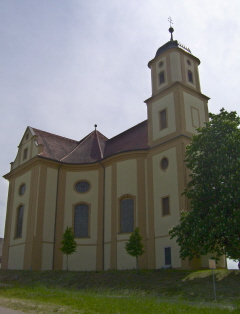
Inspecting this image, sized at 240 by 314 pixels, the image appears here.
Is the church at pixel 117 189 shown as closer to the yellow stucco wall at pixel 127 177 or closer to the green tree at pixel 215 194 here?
the yellow stucco wall at pixel 127 177

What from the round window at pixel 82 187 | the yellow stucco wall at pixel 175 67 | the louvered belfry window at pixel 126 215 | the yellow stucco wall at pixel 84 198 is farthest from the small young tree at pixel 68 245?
the yellow stucco wall at pixel 175 67

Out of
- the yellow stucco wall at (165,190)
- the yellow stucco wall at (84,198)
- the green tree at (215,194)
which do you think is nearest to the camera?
the green tree at (215,194)

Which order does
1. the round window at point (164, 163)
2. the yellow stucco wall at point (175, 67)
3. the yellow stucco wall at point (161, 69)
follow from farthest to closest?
the yellow stucco wall at point (161, 69) → the yellow stucco wall at point (175, 67) → the round window at point (164, 163)

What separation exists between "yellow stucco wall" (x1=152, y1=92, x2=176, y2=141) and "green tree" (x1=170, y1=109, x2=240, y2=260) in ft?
22.1

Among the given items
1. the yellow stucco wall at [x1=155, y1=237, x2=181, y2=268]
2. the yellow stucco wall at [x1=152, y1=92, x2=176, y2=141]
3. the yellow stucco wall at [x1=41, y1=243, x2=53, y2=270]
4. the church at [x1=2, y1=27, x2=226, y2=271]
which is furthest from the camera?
the yellow stucco wall at [x1=41, y1=243, x2=53, y2=270]

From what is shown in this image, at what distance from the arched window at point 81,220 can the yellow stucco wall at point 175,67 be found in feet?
44.4

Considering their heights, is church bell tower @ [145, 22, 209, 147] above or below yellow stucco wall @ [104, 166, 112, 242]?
above

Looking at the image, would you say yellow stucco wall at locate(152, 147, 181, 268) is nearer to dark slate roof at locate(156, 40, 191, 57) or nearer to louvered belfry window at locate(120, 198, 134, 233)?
louvered belfry window at locate(120, 198, 134, 233)

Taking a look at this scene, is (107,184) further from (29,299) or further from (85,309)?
(85,309)

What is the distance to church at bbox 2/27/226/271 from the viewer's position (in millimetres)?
26547

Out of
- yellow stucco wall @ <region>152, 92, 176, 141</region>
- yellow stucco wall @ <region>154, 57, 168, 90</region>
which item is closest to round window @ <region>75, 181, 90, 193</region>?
yellow stucco wall @ <region>152, 92, 176, 141</region>

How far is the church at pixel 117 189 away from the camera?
2655cm

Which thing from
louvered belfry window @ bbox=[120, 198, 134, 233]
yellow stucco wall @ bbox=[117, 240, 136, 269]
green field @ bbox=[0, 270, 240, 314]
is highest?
louvered belfry window @ bbox=[120, 198, 134, 233]

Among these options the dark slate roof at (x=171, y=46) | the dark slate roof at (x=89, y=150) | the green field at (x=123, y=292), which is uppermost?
the dark slate roof at (x=171, y=46)
